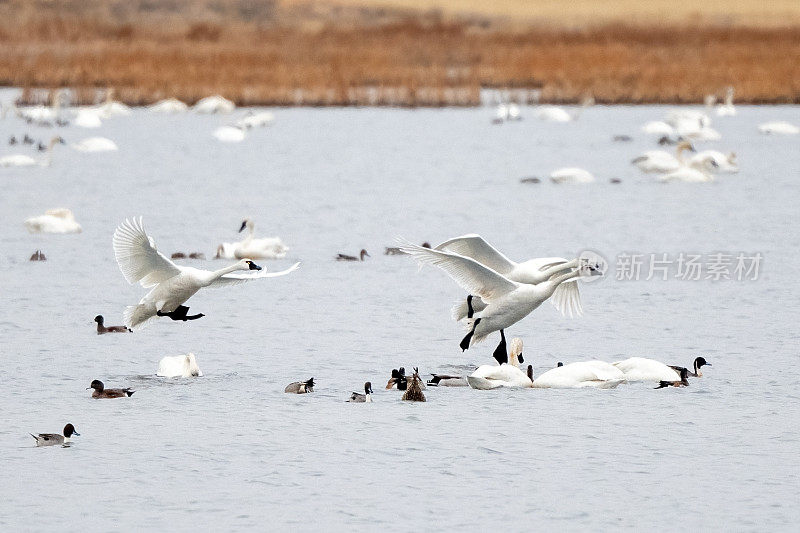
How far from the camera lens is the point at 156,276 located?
11.3 metres

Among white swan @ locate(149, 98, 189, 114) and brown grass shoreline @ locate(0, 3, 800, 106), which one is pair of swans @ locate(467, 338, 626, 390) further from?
white swan @ locate(149, 98, 189, 114)

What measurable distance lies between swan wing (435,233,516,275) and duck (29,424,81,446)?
3.50 meters

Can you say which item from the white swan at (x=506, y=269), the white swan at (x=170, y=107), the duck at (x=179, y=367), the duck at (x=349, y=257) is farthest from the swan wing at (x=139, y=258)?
the white swan at (x=170, y=107)

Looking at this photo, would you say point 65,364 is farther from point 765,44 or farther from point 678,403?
point 765,44

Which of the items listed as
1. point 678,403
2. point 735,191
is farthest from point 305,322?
point 735,191

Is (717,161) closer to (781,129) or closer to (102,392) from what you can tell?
(781,129)

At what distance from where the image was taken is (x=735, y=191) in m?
25.9

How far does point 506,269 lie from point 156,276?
108 inches

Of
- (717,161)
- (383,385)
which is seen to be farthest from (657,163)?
(383,385)

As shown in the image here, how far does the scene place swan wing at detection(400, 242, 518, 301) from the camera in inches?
419

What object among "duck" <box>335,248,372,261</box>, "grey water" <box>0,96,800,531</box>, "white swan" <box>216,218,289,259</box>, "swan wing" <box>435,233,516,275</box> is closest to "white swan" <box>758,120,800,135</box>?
"grey water" <box>0,96,800,531</box>

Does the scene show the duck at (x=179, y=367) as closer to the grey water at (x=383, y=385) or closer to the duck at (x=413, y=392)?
the grey water at (x=383, y=385)

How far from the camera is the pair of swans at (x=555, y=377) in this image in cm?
1059

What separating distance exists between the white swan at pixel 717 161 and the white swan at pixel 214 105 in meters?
15.9
